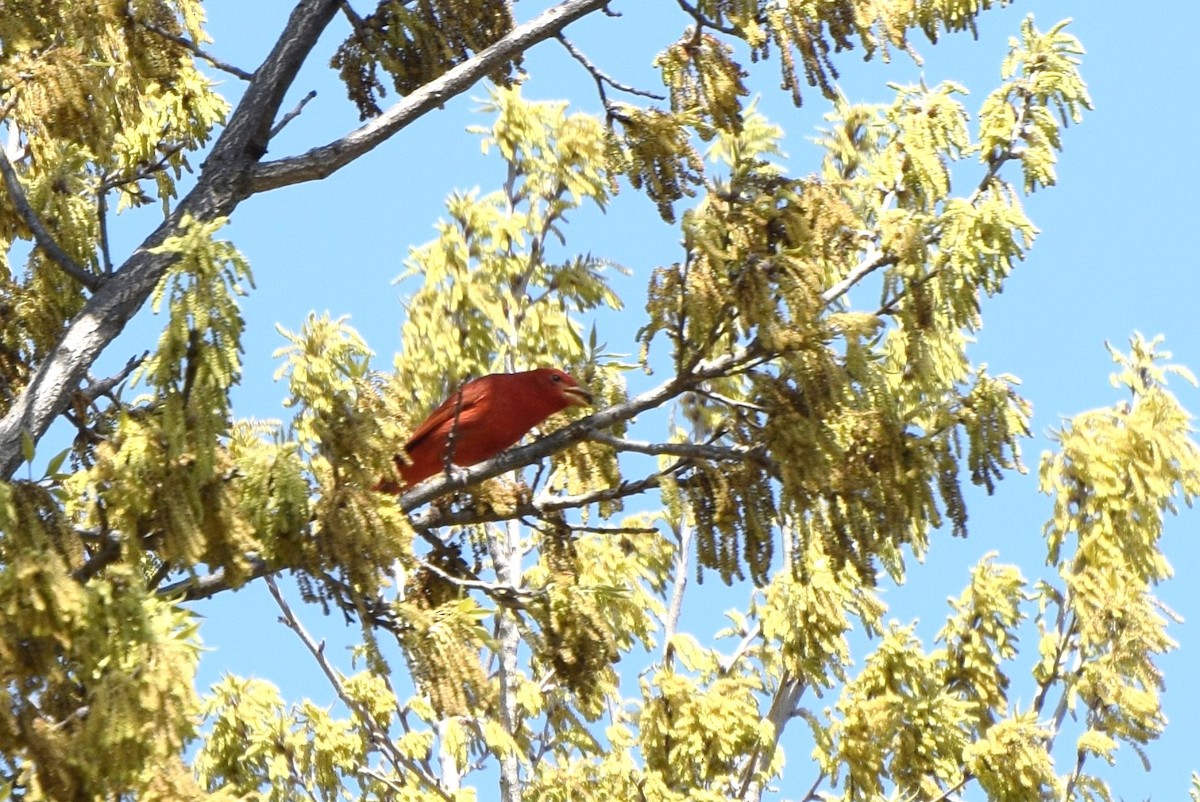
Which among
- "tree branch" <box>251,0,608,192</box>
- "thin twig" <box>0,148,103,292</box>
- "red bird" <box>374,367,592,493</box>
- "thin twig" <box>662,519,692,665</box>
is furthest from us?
Result: "thin twig" <box>662,519,692,665</box>

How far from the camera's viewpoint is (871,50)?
6.12 metres

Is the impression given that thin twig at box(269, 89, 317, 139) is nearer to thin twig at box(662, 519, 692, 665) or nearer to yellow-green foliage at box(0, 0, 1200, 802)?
yellow-green foliage at box(0, 0, 1200, 802)

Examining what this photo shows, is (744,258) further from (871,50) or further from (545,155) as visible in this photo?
(545,155)

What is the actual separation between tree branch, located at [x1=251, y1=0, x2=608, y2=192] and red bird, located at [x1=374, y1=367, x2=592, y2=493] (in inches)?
48.2

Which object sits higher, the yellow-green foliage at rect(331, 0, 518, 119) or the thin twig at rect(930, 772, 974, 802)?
the yellow-green foliage at rect(331, 0, 518, 119)

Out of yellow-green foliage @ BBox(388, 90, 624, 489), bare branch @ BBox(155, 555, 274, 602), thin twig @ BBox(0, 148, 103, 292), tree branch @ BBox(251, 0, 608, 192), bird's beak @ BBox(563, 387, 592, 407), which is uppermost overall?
yellow-green foliage @ BBox(388, 90, 624, 489)

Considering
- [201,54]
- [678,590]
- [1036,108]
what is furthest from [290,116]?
[678,590]

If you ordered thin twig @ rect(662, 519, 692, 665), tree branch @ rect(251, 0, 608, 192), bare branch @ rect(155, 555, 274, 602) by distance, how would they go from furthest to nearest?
thin twig @ rect(662, 519, 692, 665)
tree branch @ rect(251, 0, 608, 192)
bare branch @ rect(155, 555, 274, 602)

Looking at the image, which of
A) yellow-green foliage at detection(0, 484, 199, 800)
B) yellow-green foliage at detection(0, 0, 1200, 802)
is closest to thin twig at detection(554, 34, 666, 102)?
Answer: yellow-green foliage at detection(0, 0, 1200, 802)

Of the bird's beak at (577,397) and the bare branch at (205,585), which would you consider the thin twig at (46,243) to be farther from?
the bird's beak at (577,397)

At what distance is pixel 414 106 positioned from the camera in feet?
20.9

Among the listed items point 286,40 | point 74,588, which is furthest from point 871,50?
point 74,588

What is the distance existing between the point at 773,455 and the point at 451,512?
59.8 inches

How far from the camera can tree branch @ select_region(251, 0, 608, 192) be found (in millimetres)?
6270
